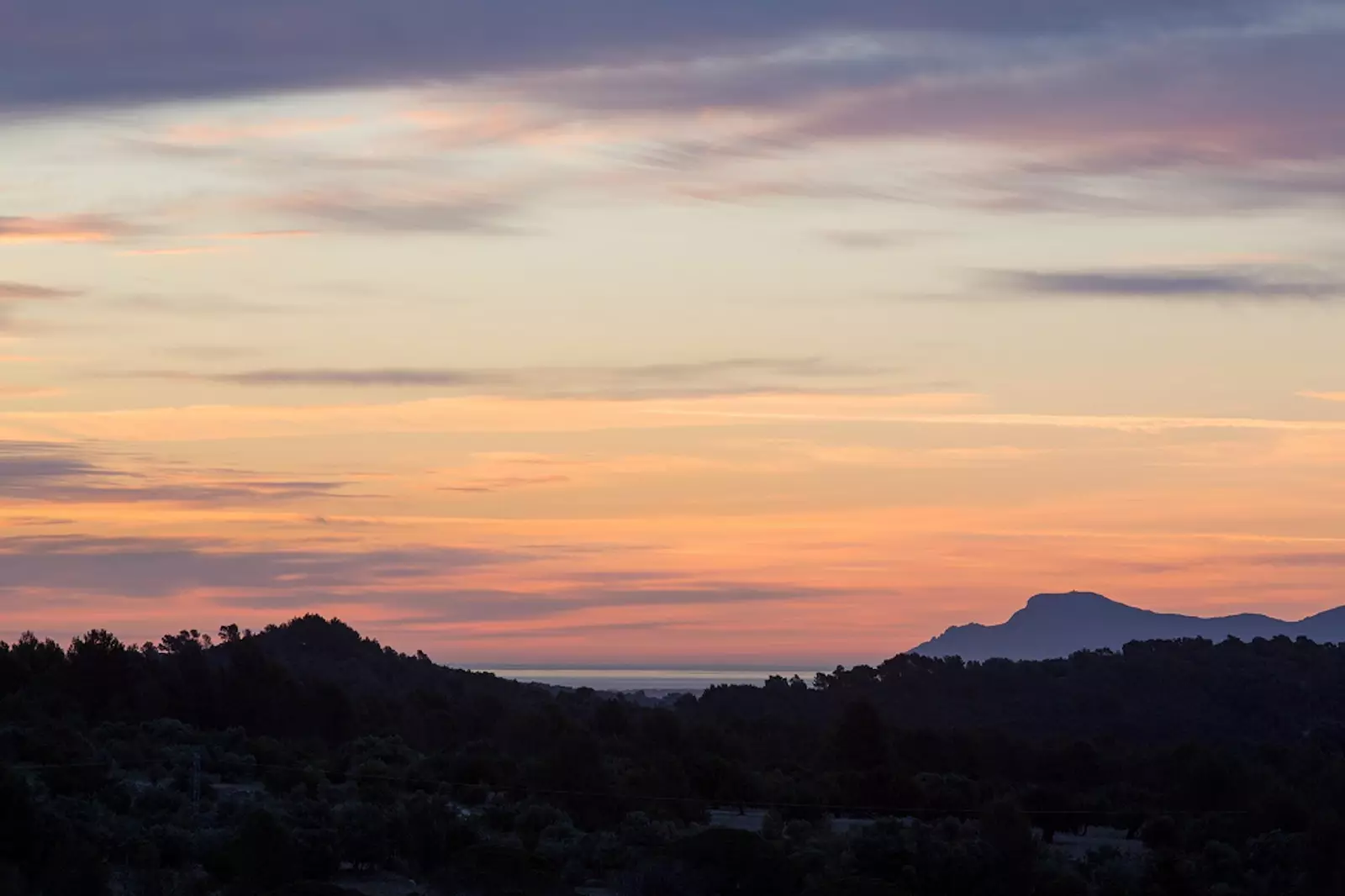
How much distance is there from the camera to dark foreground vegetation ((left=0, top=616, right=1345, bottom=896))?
2723 cm

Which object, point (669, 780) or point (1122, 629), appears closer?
point (669, 780)

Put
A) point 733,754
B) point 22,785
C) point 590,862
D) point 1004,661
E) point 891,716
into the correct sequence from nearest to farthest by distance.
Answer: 1. point 22,785
2. point 590,862
3. point 733,754
4. point 891,716
5. point 1004,661

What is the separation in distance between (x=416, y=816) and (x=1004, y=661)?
50.6 meters

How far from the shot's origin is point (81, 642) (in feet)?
169

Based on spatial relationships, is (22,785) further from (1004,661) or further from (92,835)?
(1004,661)

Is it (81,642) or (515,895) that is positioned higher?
(81,642)

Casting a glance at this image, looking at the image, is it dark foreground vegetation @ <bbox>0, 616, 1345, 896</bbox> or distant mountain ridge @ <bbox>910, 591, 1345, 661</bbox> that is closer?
dark foreground vegetation @ <bbox>0, 616, 1345, 896</bbox>

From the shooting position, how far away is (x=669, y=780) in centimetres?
4044

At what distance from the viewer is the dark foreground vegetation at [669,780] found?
89.4ft

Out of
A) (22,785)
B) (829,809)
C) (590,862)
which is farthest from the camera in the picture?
(829,809)

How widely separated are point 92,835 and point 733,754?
25226 mm

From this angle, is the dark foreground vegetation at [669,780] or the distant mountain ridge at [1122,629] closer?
the dark foreground vegetation at [669,780]

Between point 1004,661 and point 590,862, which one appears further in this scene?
point 1004,661

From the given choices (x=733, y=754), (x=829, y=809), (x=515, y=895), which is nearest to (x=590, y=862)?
(x=515, y=895)
